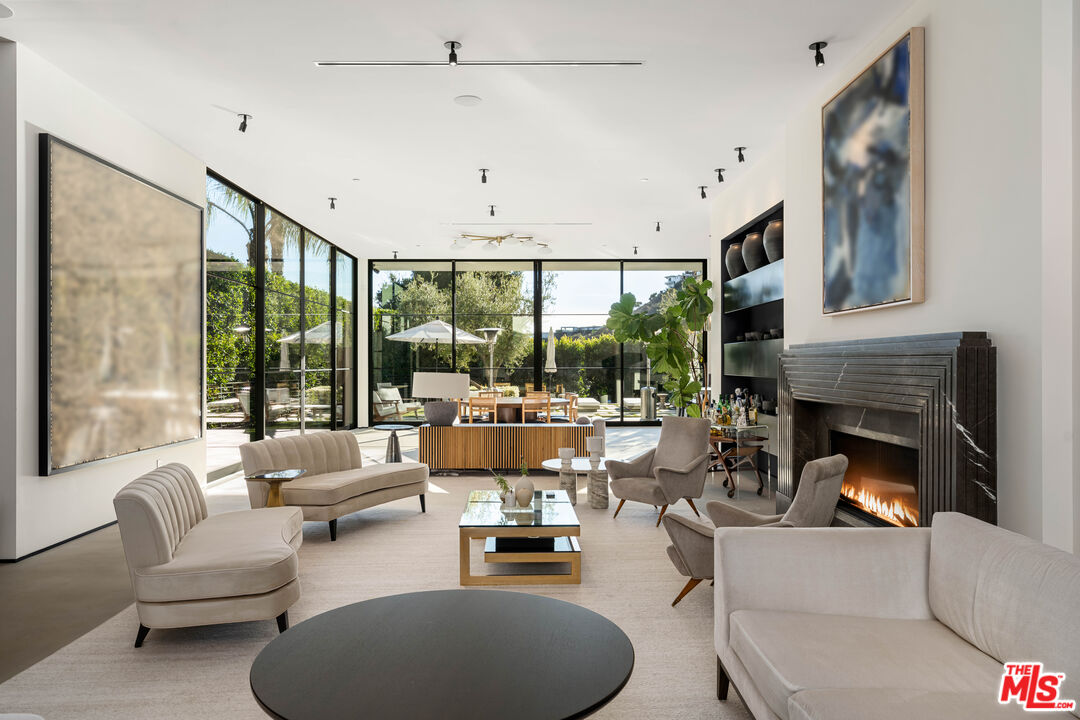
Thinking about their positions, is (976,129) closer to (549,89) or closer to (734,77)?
(734,77)

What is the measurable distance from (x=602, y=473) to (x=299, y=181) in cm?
471

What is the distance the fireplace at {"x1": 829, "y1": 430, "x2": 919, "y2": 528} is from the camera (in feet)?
13.0

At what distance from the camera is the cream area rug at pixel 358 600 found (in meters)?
2.53

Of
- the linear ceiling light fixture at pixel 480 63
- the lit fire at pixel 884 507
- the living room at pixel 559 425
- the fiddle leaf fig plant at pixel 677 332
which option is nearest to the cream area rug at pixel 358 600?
the living room at pixel 559 425

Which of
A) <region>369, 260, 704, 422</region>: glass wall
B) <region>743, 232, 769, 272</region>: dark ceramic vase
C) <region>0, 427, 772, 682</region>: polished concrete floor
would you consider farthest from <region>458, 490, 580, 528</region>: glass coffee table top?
<region>369, 260, 704, 422</region>: glass wall

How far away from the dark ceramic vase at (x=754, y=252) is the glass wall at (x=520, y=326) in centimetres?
529

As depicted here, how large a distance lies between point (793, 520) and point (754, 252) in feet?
14.4

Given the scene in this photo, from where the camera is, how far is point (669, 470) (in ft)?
16.8

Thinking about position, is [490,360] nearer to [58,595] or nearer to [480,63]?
[480,63]

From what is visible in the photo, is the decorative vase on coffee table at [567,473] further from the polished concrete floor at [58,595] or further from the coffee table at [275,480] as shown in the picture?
the polished concrete floor at [58,595]

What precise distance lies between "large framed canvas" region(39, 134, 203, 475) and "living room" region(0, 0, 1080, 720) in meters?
0.03

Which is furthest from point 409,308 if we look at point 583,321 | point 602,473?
point 602,473

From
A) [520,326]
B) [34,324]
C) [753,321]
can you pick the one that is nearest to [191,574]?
[34,324]

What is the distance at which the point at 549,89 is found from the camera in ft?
16.0
